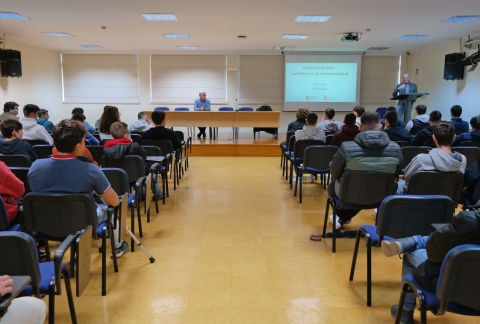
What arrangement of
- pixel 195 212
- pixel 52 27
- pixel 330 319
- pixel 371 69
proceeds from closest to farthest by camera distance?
pixel 330 319, pixel 195 212, pixel 52 27, pixel 371 69

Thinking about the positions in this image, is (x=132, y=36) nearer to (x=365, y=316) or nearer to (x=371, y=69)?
(x=371, y=69)

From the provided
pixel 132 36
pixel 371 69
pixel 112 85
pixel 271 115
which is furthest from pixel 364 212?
pixel 112 85

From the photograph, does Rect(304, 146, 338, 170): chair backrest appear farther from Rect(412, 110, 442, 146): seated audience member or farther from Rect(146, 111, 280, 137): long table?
Rect(146, 111, 280, 137): long table

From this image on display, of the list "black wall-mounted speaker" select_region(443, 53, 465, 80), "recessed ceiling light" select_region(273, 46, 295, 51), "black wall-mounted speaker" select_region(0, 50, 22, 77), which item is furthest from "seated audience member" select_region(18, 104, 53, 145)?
"black wall-mounted speaker" select_region(443, 53, 465, 80)

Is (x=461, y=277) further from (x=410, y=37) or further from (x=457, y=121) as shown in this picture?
(x=410, y=37)

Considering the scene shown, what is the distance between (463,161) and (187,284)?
2.34m

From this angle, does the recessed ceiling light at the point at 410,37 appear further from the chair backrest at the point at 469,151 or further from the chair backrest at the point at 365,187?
the chair backrest at the point at 365,187

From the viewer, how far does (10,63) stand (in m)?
9.24

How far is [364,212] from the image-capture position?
470 centimetres

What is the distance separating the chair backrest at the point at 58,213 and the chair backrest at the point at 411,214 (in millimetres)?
1838

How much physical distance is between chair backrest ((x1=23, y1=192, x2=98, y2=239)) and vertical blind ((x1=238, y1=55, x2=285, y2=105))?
1072cm

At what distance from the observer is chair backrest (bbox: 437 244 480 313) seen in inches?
61.1

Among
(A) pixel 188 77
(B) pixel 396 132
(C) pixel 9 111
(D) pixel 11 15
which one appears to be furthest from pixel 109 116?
(A) pixel 188 77

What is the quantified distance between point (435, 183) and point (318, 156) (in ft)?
6.33
